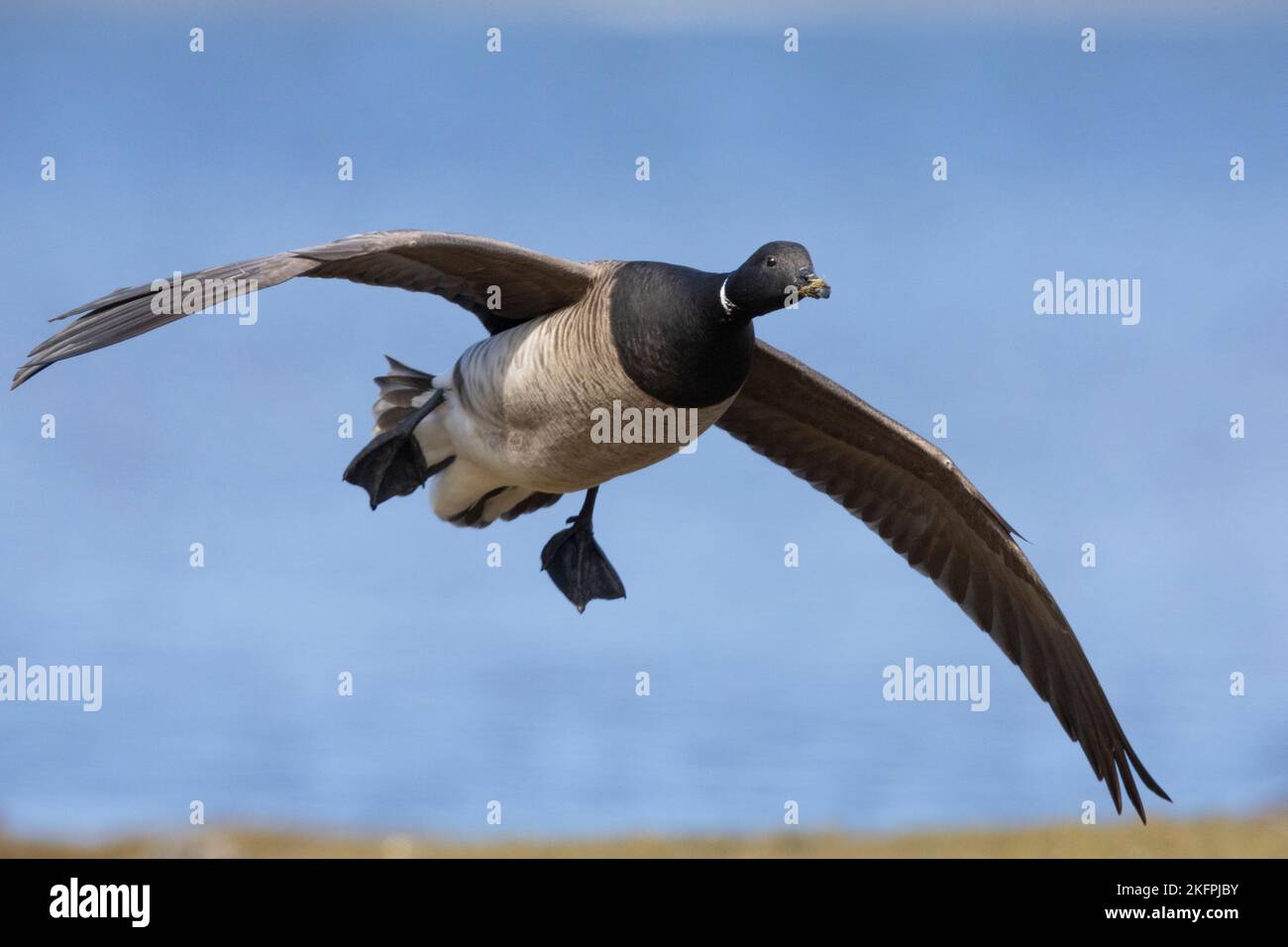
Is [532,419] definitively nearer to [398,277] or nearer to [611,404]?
[611,404]

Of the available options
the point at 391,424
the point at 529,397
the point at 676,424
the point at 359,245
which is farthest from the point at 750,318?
the point at 391,424

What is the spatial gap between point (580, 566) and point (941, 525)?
2.16 metres

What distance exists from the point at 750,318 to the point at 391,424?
2.47 metres

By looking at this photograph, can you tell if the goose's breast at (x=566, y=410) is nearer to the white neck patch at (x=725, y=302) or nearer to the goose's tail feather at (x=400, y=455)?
the goose's tail feather at (x=400, y=455)

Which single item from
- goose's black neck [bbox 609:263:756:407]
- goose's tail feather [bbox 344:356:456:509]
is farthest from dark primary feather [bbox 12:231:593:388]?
goose's tail feather [bbox 344:356:456:509]

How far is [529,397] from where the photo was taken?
849 centimetres

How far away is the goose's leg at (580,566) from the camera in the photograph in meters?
9.95

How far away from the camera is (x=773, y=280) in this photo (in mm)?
7656

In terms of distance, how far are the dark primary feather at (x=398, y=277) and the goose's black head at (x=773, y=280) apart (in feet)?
3.39

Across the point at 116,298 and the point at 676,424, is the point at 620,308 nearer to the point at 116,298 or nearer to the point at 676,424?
the point at 676,424

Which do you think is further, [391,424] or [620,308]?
[391,424]

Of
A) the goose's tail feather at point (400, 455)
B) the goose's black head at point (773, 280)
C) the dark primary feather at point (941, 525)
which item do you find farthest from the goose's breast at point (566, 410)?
the dark primary feather at point (941, 525)

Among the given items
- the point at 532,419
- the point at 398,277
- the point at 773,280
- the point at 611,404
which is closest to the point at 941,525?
the point at 611,404

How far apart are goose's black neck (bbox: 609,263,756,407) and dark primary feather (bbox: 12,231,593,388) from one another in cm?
48
